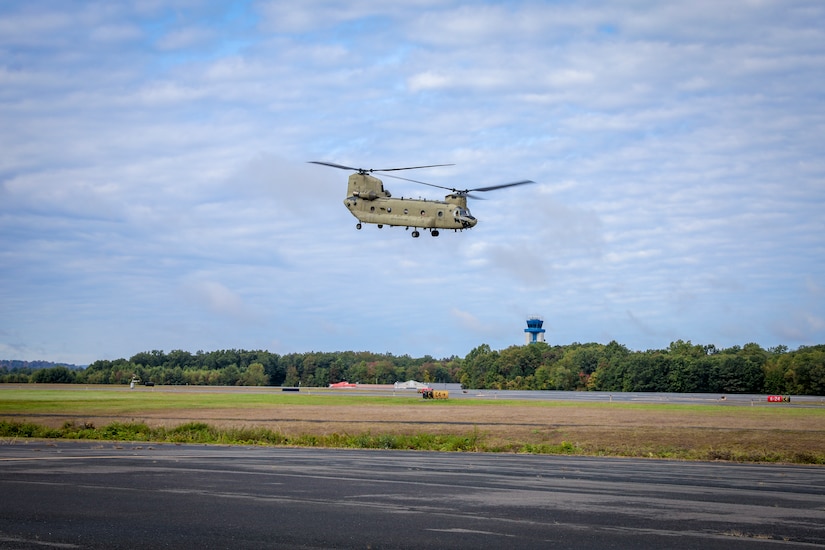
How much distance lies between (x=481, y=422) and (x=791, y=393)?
89.0 meters

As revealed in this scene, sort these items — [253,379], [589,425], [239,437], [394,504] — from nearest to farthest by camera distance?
[394,504], [239,437], [589,425], [253,379]

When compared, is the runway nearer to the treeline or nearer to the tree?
the treeline

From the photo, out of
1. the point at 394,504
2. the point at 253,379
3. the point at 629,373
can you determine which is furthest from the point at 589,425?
the point at 253,379

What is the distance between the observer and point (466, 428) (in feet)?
172

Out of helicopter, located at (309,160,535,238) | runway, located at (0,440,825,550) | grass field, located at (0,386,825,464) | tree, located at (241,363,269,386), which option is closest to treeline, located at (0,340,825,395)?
tree, located at (241,363,269,386)

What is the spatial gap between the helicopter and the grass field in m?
14.3

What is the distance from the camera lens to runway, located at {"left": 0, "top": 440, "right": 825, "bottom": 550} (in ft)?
45.9

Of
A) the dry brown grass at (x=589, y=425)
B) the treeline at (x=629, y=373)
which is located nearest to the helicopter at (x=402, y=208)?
the dry brown grass at (x=589, y=425)

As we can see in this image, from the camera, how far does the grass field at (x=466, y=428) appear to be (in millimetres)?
39781

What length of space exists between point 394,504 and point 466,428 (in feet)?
114

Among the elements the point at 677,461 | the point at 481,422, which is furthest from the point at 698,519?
the point at 481,422

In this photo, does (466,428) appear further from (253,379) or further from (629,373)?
(253,379)

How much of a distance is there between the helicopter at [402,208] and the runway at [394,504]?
32.9 metres

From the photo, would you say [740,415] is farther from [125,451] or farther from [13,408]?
[13,408]
